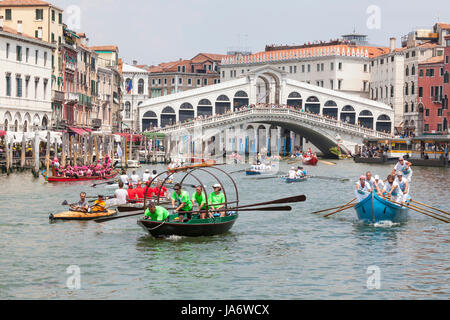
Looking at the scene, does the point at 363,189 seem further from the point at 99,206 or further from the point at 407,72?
the point at 407,72

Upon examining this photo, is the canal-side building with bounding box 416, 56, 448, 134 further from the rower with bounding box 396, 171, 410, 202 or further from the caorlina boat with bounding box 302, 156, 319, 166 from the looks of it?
the rower with bounding box 396, 171, 410, 202

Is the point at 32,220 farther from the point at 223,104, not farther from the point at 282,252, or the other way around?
the point at 223,104

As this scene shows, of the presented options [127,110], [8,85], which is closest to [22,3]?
[8,85]

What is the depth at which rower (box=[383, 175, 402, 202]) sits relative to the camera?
23062 millimetres

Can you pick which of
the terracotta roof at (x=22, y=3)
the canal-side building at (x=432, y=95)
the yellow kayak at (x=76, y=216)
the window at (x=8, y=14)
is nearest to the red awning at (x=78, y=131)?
the window at (x=8, y=14)

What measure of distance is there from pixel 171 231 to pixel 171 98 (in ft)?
190

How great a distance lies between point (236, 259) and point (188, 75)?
9238 centimetres

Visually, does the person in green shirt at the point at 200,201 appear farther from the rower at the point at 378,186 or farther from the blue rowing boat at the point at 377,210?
the rower at the point at 378,186

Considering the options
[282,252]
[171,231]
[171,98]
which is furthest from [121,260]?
[171,98]

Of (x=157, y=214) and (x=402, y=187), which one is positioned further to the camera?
(x=402, y=187)

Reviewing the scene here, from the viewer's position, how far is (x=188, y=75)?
359 ft

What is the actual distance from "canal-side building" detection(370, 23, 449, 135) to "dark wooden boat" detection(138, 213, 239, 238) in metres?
59.0

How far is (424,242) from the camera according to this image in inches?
819

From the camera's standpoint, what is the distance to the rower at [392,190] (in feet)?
75.7
